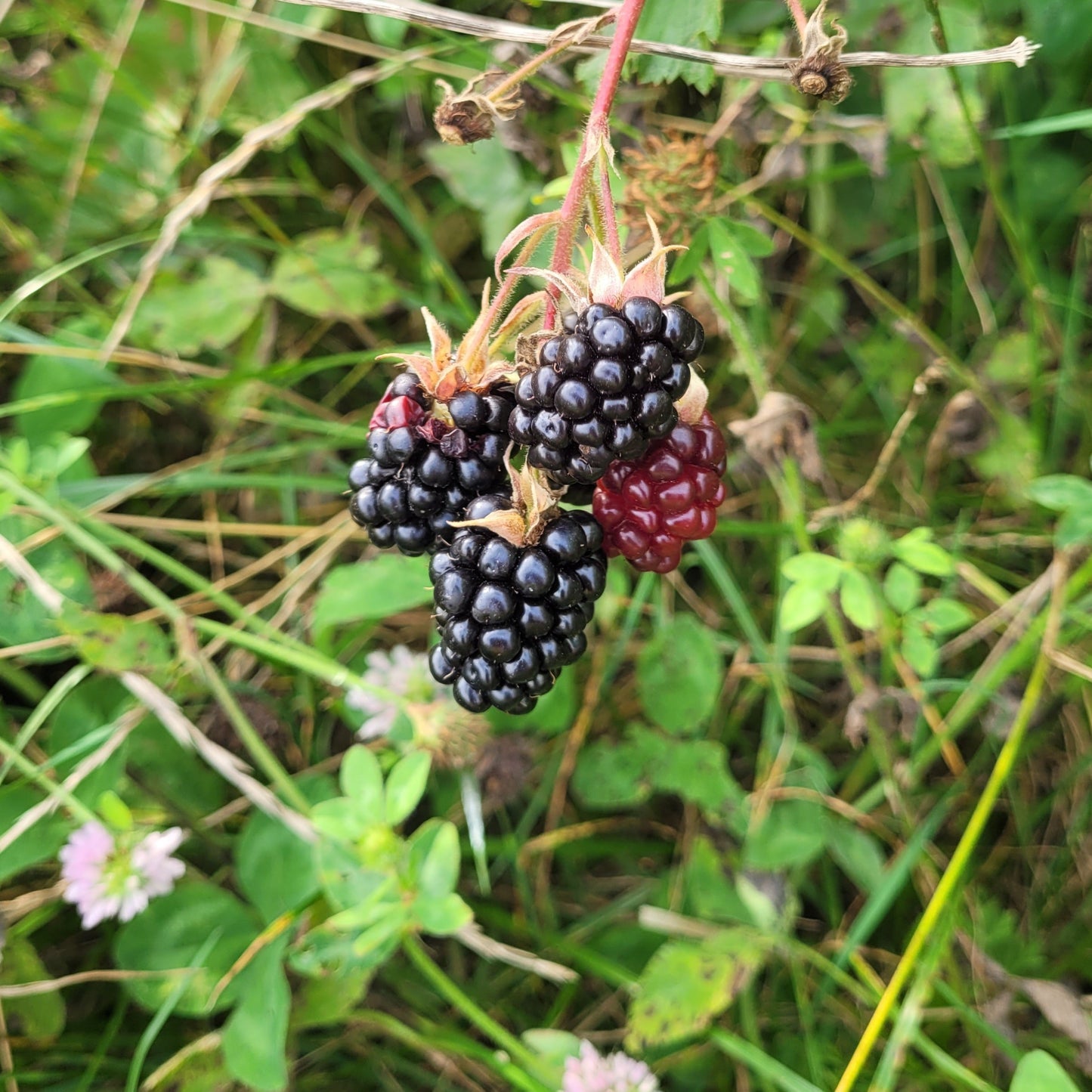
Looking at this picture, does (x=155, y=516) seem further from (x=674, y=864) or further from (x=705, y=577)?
(x=674, y=864)

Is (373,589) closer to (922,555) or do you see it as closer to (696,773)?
(696,773)

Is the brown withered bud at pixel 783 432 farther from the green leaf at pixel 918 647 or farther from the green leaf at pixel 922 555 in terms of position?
the green leaf at pixel 918 647

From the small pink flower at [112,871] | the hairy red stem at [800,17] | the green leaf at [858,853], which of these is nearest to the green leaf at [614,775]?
the green leaf at [858,853]

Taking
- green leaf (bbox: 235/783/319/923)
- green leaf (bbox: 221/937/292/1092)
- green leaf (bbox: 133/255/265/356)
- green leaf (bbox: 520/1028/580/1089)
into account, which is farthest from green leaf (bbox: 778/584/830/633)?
green leaf (bbox: 133/255/265/356)

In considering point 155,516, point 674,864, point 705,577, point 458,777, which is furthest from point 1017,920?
point 155,516

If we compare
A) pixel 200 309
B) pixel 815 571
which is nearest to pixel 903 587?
pixel 815 571
